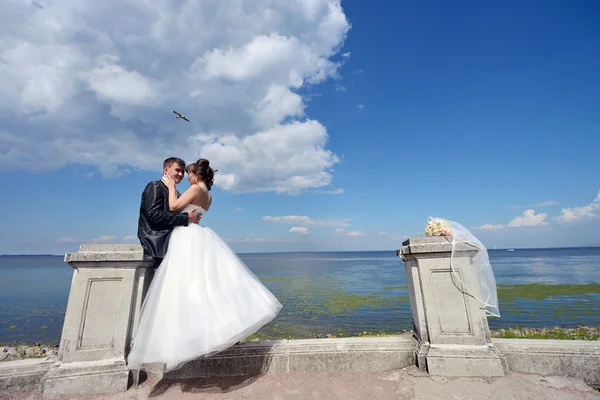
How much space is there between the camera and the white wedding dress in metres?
2.89

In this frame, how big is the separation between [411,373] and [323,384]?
114 centimetres

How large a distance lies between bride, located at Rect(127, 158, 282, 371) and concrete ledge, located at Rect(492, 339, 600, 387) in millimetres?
3132

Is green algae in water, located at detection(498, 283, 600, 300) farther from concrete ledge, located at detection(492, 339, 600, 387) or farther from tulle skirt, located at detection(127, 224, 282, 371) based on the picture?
tulle skirt, located at detection(127, 224, 282, 371)

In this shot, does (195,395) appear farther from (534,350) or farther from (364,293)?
(364,293)

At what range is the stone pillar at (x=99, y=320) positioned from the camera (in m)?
3.31

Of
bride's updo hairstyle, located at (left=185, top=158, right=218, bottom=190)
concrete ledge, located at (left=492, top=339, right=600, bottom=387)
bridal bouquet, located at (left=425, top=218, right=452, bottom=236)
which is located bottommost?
concrete ledge, located at (left=492, top=339, right=600, bottom=387)

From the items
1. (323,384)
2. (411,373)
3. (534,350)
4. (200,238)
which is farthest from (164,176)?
(534,350)

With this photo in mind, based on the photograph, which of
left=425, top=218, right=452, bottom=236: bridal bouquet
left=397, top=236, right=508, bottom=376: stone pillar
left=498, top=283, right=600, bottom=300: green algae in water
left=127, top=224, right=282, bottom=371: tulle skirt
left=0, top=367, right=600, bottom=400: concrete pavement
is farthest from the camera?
left=498, top=283, right=600, bottom=300: green algae in water

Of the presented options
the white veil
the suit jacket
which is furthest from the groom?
the white veil

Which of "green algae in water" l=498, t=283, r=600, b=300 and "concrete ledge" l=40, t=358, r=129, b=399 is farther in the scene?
"green algae in water" l=498, t=283, r=600, b=300

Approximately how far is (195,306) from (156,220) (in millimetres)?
1237

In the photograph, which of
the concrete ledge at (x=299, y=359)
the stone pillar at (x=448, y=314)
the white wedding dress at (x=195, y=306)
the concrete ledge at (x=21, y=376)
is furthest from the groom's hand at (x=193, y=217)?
the stone pillar at (x=448, y=314)

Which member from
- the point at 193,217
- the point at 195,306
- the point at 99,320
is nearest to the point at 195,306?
the point at 195,306

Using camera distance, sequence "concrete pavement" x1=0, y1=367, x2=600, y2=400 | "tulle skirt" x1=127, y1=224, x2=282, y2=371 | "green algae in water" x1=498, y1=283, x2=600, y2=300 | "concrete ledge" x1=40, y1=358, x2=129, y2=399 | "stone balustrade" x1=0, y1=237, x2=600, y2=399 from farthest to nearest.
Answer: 1. "green algae in water" x1=498, y1=283, x2=600, y2=300
2. "stone balustrade" x1=0, y1=237, x2=600, y2=399
3. "concrete ledge" x1=40, y1=358, x2=129, y2=399
4. "concrete pavement" x1=0, y1=367, x2=600, y2=400
5. "tulle skirt" x1=127, y1=224, x2=282, y2=371
